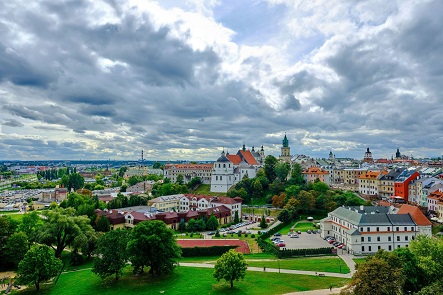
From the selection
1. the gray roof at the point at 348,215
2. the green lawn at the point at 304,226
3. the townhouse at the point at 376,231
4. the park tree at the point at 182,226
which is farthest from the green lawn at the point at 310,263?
the park tree at the point at 182,226

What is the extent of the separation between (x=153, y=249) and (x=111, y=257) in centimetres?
479

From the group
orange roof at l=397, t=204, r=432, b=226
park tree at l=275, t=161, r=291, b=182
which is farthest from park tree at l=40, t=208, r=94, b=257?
park tree at l=275, t=161, r=291, b=182

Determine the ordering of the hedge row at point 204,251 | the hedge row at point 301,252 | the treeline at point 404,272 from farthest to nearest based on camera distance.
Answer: the hedge row at point 204,251 < the hedge row at point 301,252 < the treeline at point 404,272

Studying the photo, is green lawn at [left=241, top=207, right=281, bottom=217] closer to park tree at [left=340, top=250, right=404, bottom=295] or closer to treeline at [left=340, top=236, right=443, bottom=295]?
treeline at [left=340, top=236, right=443, bottom=295]

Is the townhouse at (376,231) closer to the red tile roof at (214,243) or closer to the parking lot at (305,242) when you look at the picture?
the parking lot at (305,242)

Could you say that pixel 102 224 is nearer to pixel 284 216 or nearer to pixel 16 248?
pixel 16 248

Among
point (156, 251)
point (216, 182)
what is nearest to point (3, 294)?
point (156, 251)

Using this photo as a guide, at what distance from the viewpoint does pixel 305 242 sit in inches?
2105

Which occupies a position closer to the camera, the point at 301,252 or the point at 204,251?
the point at 301,252

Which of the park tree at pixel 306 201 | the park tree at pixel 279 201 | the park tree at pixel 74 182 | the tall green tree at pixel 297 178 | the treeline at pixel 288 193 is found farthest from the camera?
the park tree at pixel 74 182

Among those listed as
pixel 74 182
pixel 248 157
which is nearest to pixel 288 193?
→ pixel 248 157

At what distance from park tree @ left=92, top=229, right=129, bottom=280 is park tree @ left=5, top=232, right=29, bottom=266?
14.1 meters

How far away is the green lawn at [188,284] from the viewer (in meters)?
35.5

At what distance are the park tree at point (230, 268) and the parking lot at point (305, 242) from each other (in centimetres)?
1586
